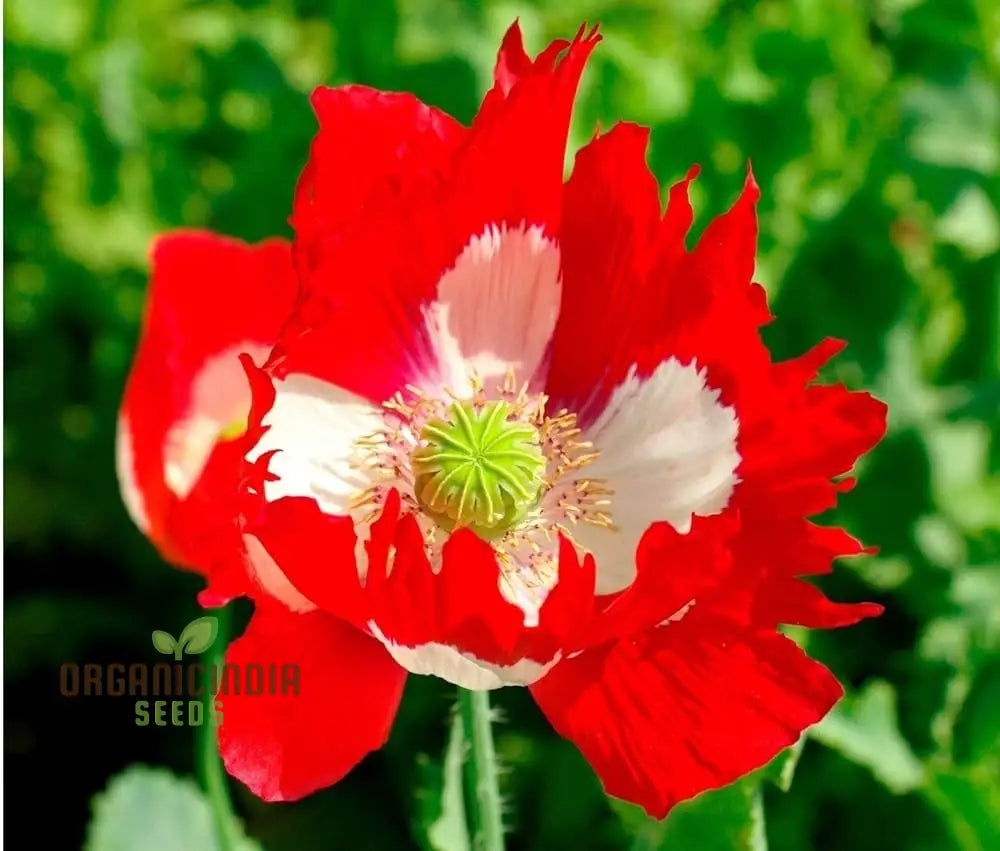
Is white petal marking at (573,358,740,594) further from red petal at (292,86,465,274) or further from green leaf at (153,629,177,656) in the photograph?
green leaf at (153,629,177,656)

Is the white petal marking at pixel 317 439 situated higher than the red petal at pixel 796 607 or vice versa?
the white petal marking at pixel 317 439

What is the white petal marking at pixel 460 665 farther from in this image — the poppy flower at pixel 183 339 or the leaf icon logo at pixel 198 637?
the poppy flower at pixel 183 339

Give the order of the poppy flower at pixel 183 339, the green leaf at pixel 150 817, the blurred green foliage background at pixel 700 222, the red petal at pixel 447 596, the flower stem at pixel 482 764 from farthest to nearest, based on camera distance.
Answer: the blurred green foliage background at pixel 700 222 → the green leaf at pixel 150 817 → the poppy flower at pixel 183 339 → the flower stem at pixel 482 764 → the red petal at pixel 447 596

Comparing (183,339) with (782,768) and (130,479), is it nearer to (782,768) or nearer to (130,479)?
(130,479)

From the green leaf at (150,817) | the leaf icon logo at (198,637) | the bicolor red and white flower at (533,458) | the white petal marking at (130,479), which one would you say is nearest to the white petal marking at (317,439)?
the bicolor red and white flower at (533,458)

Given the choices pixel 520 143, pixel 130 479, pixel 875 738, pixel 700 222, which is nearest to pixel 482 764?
pixel 520 143

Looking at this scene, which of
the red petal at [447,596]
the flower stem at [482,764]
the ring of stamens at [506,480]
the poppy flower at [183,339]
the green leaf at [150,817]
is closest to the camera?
the red petal at [447,596]

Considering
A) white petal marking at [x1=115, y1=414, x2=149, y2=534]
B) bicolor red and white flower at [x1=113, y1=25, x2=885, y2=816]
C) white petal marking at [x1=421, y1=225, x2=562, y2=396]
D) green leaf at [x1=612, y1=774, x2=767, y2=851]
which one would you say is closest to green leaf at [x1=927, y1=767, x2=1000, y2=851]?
green leaf at [x1=612, y1=774, x2=767, y2=851]
